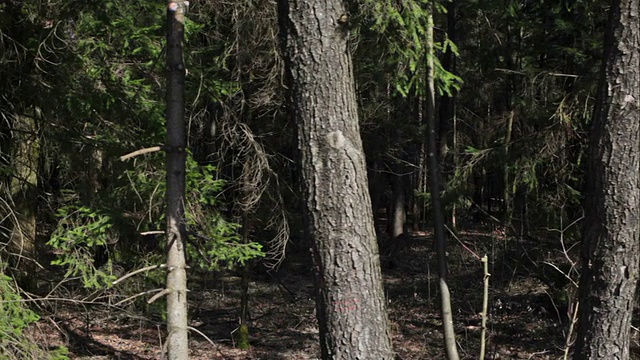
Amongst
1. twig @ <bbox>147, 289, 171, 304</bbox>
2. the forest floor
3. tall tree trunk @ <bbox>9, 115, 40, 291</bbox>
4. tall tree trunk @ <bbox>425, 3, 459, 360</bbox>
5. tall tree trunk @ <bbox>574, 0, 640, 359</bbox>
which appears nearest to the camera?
twig @ <bbox>147, 289, 171, 304</bbox>

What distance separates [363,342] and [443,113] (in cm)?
1811

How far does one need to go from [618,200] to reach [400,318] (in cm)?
1013

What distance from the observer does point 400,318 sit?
16188mm

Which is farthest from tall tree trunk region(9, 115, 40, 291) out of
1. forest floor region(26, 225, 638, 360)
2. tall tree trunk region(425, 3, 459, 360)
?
tall tree trunk region(425, 3, 459, 360)

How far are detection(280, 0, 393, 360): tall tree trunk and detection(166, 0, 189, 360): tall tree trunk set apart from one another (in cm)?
198

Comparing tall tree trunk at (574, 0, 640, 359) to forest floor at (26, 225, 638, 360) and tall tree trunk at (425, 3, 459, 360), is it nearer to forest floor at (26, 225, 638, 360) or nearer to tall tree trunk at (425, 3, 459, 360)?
tall tree trunk at (425, 3, 459, 360)

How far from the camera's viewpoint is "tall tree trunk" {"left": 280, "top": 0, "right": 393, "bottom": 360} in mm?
4074

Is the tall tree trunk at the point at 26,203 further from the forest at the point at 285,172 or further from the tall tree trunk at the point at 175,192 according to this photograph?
the tall tree trunk at the point at 175,192

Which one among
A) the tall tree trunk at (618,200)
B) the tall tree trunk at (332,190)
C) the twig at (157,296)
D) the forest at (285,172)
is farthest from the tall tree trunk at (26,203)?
the tall tree trunk at (618,200)

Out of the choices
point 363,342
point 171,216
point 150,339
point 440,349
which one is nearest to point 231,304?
point 150,339

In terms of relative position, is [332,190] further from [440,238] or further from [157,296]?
[440,238]

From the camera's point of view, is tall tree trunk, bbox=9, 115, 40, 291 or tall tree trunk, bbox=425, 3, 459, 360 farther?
tall tree trunk, bbox=9, 115, 40, 291

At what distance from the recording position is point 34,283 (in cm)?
1119

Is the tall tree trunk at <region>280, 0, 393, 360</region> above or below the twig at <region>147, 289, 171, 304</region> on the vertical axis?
above
